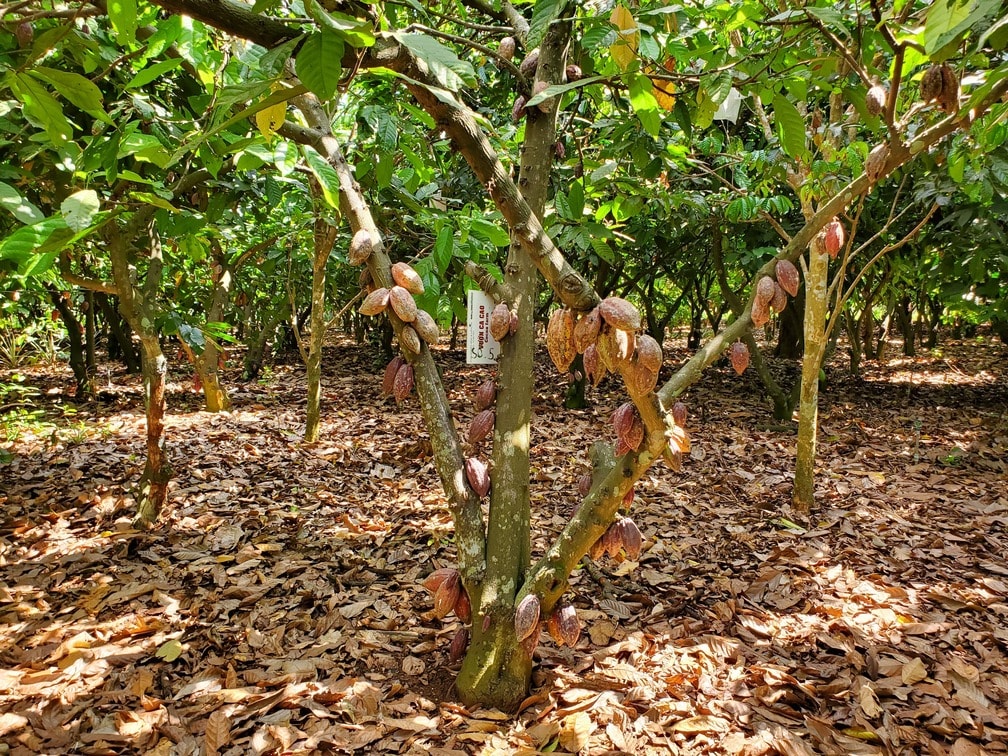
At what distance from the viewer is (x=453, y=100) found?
48.9 inches

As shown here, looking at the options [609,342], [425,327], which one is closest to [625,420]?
[609,342]

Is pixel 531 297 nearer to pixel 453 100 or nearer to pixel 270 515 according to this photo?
pixel 453 100

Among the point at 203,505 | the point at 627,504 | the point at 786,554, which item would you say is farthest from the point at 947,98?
the point at 203,505

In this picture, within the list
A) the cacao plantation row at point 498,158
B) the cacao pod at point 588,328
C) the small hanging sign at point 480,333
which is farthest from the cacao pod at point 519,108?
the cacao pod at point 588,328

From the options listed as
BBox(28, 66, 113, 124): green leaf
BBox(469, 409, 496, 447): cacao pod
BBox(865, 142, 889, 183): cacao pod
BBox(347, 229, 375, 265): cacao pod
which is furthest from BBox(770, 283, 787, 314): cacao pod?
BBox(28, 66, 113, 124): green leaf

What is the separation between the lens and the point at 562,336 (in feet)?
4.37

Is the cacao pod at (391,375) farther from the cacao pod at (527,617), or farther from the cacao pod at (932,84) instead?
the cacao pod at (932,84)

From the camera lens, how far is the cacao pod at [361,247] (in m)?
1.47

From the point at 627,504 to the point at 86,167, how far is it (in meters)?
1.55

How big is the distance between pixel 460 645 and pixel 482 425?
65cm

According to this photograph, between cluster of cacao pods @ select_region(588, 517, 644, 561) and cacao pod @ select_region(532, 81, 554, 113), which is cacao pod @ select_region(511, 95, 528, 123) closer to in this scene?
cacao pod @ select_region(532, 81, 554, 113)

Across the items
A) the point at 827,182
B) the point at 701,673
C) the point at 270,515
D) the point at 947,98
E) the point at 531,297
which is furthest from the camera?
the point at 270,515

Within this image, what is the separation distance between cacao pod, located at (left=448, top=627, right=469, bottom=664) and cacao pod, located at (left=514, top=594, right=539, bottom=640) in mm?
271

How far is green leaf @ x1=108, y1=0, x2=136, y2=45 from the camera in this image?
3.62ft
